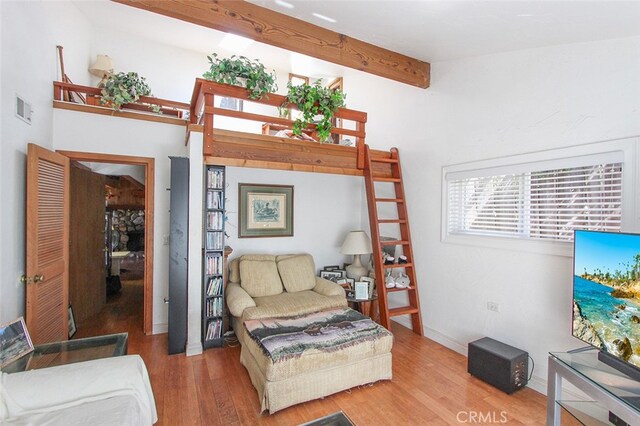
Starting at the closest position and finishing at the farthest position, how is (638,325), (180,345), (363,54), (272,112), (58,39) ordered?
(638,325), (363,54), (180,345), (58,39), (272,112)

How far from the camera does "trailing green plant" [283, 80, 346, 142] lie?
116 inches

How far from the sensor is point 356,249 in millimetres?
3773

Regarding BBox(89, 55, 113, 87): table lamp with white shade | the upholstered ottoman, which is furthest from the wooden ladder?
BBox(89, 55, 113, 87): table lamp with white shade

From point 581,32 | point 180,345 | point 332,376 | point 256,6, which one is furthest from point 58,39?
point 581,32

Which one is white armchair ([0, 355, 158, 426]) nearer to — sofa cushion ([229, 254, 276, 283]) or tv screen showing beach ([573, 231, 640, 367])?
sofa cushion ([229, 254, 276, 283])

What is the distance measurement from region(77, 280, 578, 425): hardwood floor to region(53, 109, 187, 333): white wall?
0.80 m

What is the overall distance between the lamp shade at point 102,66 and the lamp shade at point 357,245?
424 cm

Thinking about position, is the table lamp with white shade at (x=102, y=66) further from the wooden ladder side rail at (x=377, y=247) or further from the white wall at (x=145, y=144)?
the wooden ladder side rail at (x=377, y=247)

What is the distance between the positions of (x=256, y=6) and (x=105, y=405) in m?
2.74

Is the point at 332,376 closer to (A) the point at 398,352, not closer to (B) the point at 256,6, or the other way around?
(A) the point at 398,352

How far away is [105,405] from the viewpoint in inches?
58.7

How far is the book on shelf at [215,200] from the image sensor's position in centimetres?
313

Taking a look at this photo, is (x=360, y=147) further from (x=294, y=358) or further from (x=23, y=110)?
(x=23, y=110)

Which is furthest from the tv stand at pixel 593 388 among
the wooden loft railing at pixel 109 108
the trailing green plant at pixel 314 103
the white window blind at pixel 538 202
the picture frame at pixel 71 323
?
the picture frame at pixel 71 323
